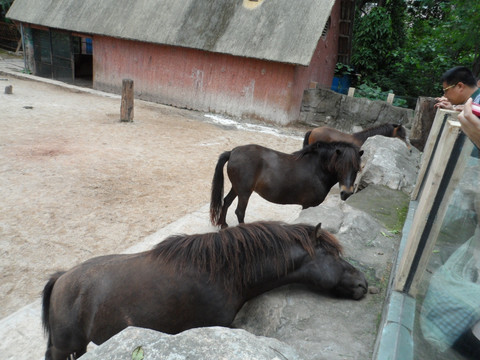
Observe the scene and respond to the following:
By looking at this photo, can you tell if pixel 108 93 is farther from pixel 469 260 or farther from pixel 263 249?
pixel 469 260

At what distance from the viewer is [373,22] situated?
13969 mm

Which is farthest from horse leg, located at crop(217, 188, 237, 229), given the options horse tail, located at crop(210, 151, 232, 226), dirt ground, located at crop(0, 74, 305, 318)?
dirt ground, located at crop(0, 74, 305, 318)

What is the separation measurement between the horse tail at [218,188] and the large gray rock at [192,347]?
3.19 metres

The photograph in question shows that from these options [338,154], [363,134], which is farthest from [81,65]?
[338,154]

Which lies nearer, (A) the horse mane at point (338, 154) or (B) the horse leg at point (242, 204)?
(A) the horse mane at point (338, 154)

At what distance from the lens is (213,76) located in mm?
12422

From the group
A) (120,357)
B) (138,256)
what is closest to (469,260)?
(120,357)

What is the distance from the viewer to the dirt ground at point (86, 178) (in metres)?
3.85

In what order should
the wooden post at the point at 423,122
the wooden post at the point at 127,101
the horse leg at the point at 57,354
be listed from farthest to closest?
1. the wooden post at the point at 127,101
2. the wooden post at the point at 423,122
3. the horse leg at the point at 57,354

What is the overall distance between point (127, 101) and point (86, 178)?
430cm

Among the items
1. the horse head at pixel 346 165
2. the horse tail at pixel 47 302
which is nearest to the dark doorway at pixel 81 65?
the horse head at pixel 346 165

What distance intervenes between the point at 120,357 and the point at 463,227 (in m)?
1.42

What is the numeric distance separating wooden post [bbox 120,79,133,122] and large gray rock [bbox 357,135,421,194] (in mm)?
6898

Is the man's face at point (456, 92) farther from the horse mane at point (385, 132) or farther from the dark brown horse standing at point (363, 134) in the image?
the horse mane at point (385, 132)
